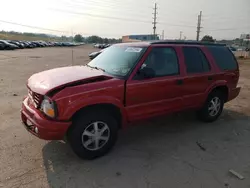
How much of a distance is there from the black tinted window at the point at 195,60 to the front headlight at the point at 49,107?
108 inches

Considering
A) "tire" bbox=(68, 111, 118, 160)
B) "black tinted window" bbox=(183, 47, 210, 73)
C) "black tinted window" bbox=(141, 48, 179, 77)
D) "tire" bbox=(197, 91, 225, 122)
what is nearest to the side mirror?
"black tinted window" bbox=(141, 48, 179, 77)

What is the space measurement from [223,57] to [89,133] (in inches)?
148

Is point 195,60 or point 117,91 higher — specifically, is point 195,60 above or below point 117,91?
above

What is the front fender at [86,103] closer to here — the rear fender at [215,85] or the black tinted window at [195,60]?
the black tinted window at [195,60]

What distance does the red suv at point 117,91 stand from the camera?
3.10 meters

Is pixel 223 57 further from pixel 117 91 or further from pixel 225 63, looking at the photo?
pixel 117 91

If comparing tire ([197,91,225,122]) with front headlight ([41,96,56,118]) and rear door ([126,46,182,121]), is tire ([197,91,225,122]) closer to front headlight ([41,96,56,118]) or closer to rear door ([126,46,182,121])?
rear door ([126,46,182,121])

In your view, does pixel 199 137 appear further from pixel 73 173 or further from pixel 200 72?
pixel 73 173

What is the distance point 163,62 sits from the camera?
4090 mm

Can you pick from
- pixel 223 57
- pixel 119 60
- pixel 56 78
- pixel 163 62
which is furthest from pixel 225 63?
pixel 56 78

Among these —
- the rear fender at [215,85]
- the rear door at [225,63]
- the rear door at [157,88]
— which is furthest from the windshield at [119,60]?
the rear door at [225,63]

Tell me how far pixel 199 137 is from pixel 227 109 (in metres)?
2.42

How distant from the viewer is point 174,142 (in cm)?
414

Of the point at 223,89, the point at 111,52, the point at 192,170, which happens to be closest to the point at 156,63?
the point at 111,52
